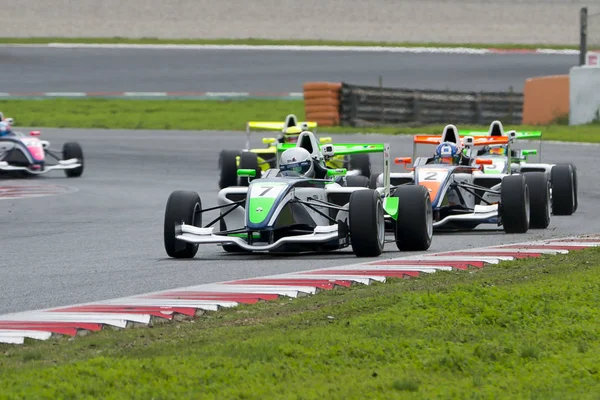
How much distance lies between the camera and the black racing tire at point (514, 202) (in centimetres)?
1413

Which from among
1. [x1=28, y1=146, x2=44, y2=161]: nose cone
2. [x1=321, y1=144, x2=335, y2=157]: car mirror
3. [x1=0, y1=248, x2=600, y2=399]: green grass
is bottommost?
[x1=28, y1=146, x2=44, y2=161]: nose cone

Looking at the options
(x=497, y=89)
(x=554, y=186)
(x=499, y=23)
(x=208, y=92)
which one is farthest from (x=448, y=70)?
(x=554, y=186)

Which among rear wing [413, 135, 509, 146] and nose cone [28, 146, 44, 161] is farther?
nose cone [28, 146, 44, 161]

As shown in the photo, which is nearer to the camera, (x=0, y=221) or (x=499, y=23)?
(x=0, y=221)

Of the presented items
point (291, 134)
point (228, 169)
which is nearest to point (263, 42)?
point (228, 169)

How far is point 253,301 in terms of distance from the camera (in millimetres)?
8742

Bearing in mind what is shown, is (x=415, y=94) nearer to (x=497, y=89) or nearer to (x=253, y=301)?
(x=497, y=89)

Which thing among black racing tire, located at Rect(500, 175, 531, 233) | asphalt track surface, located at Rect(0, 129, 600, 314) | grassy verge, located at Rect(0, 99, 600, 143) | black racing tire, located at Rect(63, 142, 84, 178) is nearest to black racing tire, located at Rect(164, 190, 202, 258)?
asphalt track surface, located at Rect(0, 129, 600, 314)

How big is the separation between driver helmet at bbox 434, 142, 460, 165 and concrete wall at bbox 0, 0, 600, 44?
38.4 metres

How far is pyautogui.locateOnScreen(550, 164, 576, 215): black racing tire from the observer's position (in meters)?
16.8

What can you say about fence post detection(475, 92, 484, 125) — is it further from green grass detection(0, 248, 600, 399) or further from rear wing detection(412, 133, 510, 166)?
green grass detection(0, 248, 600, 399)

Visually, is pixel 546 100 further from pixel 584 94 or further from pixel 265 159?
pixel 265 159

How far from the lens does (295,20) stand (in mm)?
55844

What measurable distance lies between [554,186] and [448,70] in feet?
90.1
